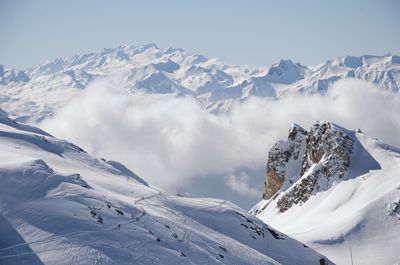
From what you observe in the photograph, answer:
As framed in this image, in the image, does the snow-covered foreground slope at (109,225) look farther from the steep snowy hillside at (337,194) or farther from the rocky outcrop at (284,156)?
the rocky outcrop at (284,156)

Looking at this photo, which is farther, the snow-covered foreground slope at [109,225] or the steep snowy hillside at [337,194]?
the steep snowy hillside at [337,194]

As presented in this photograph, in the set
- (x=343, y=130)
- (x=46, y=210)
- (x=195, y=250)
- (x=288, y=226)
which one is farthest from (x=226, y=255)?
(x=343, y=130)

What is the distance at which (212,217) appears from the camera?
6353cm

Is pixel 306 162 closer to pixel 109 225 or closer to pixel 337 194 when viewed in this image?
pixel 337 194

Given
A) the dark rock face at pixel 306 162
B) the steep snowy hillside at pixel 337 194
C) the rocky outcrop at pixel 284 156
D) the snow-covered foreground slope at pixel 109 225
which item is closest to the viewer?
the snow-covered foreground slope at pixel 109 225

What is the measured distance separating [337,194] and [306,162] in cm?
2774

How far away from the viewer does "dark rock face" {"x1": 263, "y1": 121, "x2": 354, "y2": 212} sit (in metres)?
126

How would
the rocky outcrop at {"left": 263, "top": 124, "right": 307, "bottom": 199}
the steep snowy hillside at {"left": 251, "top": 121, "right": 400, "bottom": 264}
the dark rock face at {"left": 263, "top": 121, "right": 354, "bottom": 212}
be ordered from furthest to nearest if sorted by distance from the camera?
1. the rocky outcrop at {"left": 263, "top": 124, "right": 307, "bottom": 199}
2. the dark rock face at {"left": 263, "top": 121, "right": 354, "bottom": 212}
3. the steep snowy hillside at {"left": 251, "top": 121, "right": 400, "bottom": 264}

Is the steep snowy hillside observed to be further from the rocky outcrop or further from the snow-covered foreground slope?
the snow-covered foreground slope

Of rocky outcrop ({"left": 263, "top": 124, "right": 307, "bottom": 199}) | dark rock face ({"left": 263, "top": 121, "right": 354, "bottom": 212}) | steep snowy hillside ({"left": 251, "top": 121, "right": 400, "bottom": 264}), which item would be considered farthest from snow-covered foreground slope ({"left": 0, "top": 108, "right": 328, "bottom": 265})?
rocky outcrop ({"left": 263, "top": 124, "right": 307, "bottom": 199})

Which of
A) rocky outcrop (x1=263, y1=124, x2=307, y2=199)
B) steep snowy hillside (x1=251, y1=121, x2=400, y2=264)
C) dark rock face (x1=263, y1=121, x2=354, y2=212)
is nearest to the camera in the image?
steep snowy hillside (x1=251, y1=121, x2=400, y2=264)

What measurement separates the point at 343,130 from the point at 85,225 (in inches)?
4060

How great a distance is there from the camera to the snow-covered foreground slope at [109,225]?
134 ft

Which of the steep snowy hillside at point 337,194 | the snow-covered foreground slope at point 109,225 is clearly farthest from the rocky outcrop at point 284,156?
the snow-covered foreground slope at point 109,225
